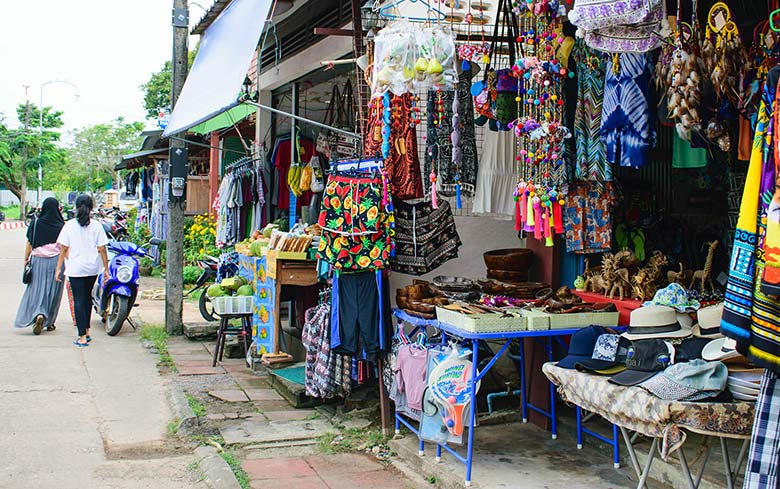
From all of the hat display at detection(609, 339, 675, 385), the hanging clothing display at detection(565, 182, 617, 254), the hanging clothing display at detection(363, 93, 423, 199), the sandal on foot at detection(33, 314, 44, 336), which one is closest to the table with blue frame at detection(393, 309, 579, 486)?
the hanging clothing display at detection(565, 182, 617, 254)

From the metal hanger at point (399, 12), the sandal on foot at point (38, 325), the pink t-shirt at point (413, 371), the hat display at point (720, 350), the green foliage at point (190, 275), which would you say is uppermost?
the metal hanger at point (399, 12)

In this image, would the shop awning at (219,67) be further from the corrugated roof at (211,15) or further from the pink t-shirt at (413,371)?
the pink t-shirt at (413,371)

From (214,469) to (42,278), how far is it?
631 centimetres

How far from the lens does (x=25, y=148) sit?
4791 cm

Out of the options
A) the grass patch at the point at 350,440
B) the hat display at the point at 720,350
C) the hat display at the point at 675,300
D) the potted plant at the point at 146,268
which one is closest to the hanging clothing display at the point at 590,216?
the hat display at the point at 675,300

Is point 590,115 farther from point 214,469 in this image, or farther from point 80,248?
point 80,248

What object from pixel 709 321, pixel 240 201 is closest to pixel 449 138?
pixel 709 321

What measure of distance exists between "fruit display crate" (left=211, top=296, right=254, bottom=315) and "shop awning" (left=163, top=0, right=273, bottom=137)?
6.23 ft

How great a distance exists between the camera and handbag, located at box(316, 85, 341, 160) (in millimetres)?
10016

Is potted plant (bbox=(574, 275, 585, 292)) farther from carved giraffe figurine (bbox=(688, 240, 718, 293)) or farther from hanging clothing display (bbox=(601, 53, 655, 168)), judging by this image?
hanging clothing display (bbox=(601, 53, 655, 168))

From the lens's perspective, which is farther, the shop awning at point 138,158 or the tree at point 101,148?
the tree at point 101,148

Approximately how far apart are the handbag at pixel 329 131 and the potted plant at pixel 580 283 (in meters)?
4.58

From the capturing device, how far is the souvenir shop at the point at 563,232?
3656 millimetres

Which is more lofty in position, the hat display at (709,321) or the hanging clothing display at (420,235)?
the hanging clothing display at (420,235)
